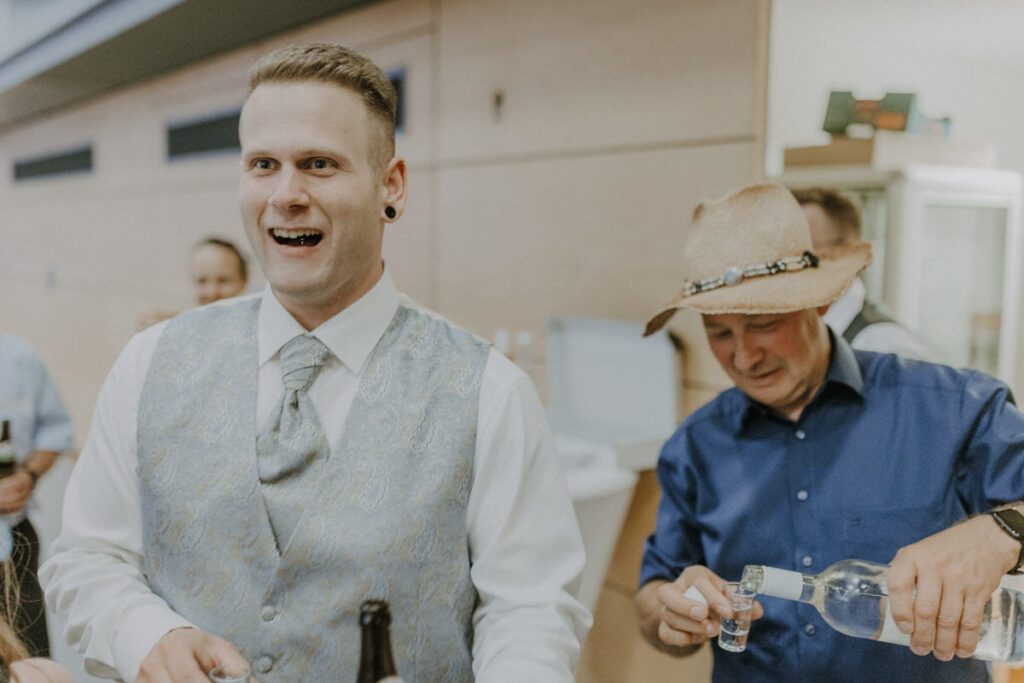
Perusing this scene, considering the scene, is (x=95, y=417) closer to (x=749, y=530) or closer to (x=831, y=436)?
(x=749, y=530)

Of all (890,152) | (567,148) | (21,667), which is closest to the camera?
(21,667)

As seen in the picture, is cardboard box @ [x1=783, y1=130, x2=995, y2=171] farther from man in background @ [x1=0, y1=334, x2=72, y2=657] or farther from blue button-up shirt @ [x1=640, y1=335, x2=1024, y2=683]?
man in background @ [x1=0, y1=334, x2=72, y2=657]

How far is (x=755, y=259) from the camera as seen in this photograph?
1.39 m

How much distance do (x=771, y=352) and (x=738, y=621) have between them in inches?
16.6

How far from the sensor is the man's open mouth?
3.63 feet

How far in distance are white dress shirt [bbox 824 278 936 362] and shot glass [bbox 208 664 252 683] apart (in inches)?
57.3

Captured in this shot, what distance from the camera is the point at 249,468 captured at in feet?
3.73

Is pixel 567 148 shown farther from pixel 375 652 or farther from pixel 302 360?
pixel 375 652

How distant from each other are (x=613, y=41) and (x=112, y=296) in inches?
177

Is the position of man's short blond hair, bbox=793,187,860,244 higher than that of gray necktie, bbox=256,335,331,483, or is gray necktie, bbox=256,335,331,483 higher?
man's short blond hair, bbox=793,187,860,244

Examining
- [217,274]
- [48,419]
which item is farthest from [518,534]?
[217,274]

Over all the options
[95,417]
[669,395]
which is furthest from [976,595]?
[669,395]

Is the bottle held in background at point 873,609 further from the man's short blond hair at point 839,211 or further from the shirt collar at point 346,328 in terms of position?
the man's short blond hair at point 839,211

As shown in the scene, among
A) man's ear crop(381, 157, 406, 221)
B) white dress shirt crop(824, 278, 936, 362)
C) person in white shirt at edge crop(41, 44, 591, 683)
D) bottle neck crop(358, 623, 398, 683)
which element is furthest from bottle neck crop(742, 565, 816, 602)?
white dress shirt crop(824, 278, 936, 362)
